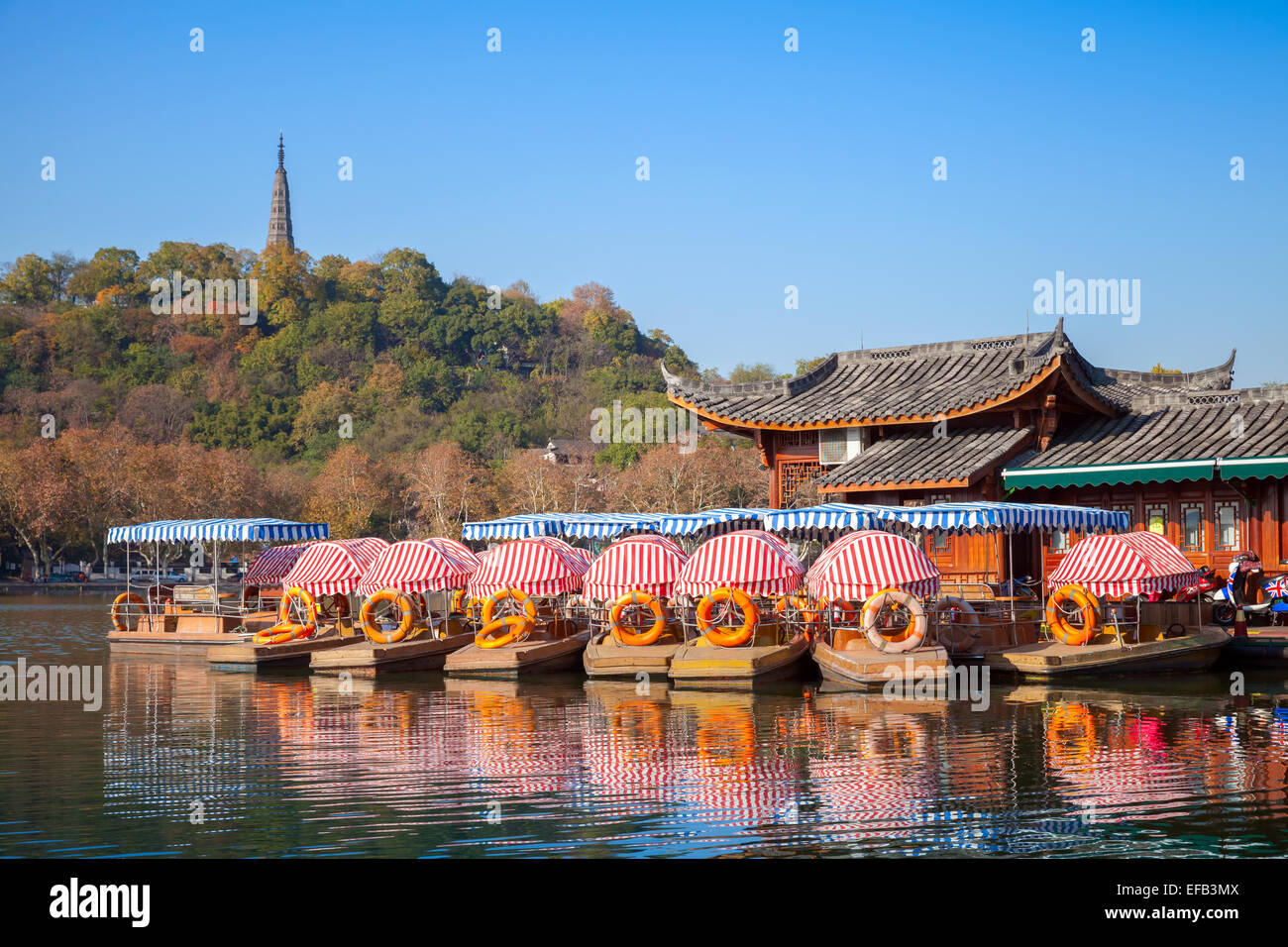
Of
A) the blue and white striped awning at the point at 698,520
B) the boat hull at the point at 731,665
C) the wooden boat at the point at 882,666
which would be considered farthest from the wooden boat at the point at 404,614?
the wooden boat at the point at 882,666

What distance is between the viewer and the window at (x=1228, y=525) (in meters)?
27.9

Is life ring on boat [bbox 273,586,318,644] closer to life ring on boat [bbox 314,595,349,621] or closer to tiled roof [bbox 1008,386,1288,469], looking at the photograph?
life ring on boat [bbox 314,595,349,621]

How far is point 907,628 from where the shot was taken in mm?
22656

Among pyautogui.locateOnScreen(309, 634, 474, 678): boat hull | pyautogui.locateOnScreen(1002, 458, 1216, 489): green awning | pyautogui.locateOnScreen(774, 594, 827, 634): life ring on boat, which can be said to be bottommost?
pyautogui.locateOnScreen(309, 634, 474, 678): boat hull

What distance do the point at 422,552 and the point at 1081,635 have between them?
13631 millimetres

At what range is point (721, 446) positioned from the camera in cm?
7144

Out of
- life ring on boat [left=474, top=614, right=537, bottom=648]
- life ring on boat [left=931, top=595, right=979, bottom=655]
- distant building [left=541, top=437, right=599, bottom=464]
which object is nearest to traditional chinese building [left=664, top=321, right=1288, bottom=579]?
life ring on boat [left=931, top=595, right=979, bottom=655]

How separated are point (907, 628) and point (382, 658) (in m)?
10.9

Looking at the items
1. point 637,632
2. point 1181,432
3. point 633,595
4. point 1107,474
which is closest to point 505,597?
point 637,632

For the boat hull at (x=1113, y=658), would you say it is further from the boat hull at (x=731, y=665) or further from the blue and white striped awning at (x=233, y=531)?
the blue and white striped awning at (x=233, y=531)

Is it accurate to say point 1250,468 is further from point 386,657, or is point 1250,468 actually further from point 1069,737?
point 386,657

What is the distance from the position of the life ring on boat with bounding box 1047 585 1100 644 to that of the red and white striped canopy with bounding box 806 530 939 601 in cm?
274

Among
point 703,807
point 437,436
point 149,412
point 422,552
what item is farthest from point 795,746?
point 149,412

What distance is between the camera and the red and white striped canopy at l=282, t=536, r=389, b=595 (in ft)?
94.6
